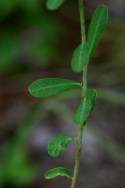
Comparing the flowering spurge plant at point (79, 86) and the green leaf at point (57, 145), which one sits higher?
the flowering spurge plant at point (79, 86)

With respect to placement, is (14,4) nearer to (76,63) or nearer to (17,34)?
(17,34)

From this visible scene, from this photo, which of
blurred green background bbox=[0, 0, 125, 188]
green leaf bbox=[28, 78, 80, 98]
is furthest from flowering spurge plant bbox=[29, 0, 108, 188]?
blurred green background bbox=[0, 0, 125, 188]

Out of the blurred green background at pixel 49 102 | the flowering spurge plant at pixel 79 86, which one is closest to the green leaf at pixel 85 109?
the flowering spurge plant at pixel 79 86

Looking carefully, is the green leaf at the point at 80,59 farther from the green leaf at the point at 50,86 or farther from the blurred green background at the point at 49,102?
the blurred green background at the point at 49,102

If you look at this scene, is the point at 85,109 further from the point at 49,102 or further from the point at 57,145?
the point at 49,102

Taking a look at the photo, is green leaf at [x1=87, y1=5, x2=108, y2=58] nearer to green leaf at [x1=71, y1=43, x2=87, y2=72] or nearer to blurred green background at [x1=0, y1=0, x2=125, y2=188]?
green leaf at [x1=71, y1=43, x2=87, y2=72]

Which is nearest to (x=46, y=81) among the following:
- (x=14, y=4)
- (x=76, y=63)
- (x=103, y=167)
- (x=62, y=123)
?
(x=76, y=63)
